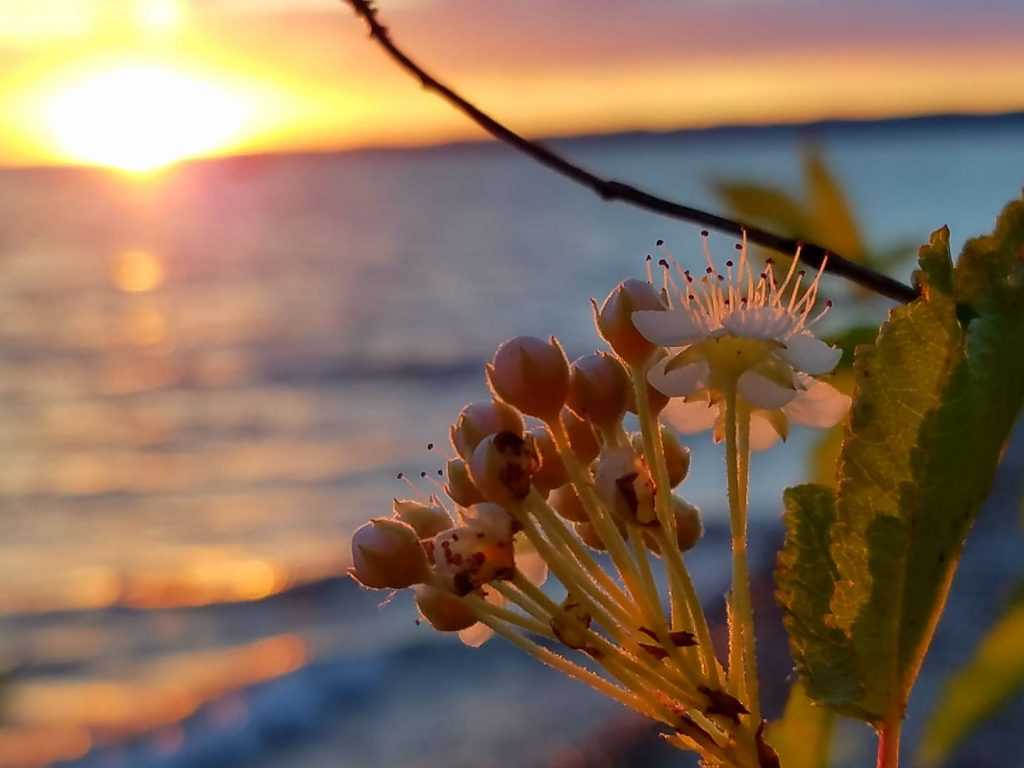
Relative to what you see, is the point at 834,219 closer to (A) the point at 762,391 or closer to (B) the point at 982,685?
(B) the point at 982,685

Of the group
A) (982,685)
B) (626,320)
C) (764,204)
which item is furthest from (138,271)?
(626,320)

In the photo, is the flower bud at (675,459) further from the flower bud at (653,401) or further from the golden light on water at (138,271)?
the golden light on water at (138,271)

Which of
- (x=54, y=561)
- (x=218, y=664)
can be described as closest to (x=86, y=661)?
(x=218, y=664)

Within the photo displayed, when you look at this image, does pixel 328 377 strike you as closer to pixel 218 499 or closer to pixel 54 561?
pixel 218 499

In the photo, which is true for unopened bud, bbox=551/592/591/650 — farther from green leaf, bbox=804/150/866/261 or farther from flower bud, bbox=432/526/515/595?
green leaf, bbox=804/150/866/261

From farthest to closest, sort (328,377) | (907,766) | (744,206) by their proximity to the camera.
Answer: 1. (328,377)
2. (907,766)
3. (744,206)

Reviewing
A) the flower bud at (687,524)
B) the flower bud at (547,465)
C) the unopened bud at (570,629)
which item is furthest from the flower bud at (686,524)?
the unopened bud at (570,629)

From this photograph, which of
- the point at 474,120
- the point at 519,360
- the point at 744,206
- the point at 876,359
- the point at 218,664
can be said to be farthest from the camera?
the point at 218,664

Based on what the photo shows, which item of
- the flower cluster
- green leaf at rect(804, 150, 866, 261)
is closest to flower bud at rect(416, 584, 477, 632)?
the flower cluster
